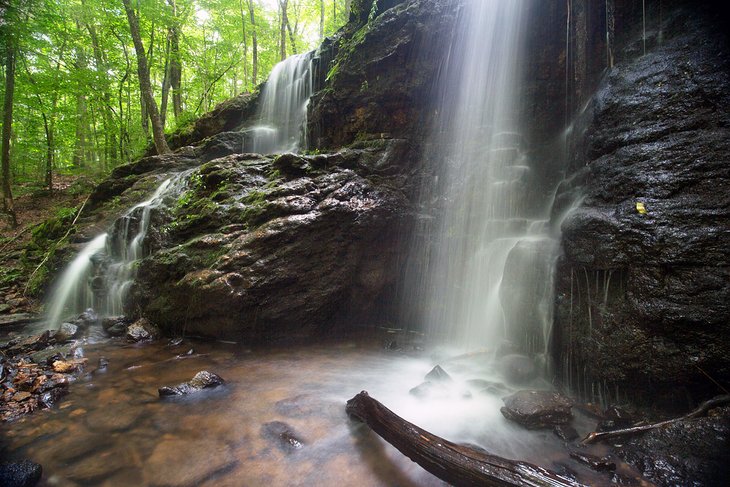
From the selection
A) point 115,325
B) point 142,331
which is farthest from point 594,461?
point 115,325

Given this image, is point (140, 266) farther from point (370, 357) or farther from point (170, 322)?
point (370, 357)

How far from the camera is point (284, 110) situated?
11.6m

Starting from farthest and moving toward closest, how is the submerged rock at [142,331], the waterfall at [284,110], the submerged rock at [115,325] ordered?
the waterfall at [284,110], the submerged rock at [115,325], the submerged rock at [142,331]

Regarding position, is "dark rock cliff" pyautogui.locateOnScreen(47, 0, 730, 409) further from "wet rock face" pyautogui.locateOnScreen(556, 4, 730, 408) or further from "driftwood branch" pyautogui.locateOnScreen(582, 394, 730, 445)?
"driftwood branch" pyautogui.locateOnScreen(582, 394, 730, 445)

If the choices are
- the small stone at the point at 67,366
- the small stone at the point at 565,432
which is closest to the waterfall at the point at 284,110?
the small stone at the point at 67,366

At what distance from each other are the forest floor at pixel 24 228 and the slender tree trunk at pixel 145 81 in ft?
11.6

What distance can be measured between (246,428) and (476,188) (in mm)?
6422

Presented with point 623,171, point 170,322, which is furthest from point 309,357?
point 623,171

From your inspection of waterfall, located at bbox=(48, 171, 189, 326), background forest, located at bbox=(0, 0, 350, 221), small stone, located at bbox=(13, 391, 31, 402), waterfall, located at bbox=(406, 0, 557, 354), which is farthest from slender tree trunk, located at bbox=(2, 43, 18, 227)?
waterfall, located at bbox=(406, 0, 557, 354)

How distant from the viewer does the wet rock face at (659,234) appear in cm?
328

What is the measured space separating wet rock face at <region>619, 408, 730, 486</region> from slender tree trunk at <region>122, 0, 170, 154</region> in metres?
13.9

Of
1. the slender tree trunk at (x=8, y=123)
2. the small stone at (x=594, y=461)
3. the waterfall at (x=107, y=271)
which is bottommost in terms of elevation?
the small stone at (x=594, y=461)

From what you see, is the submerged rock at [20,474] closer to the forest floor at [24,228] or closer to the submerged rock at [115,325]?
the submerged rock at [115,325]

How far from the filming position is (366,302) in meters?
7.18
